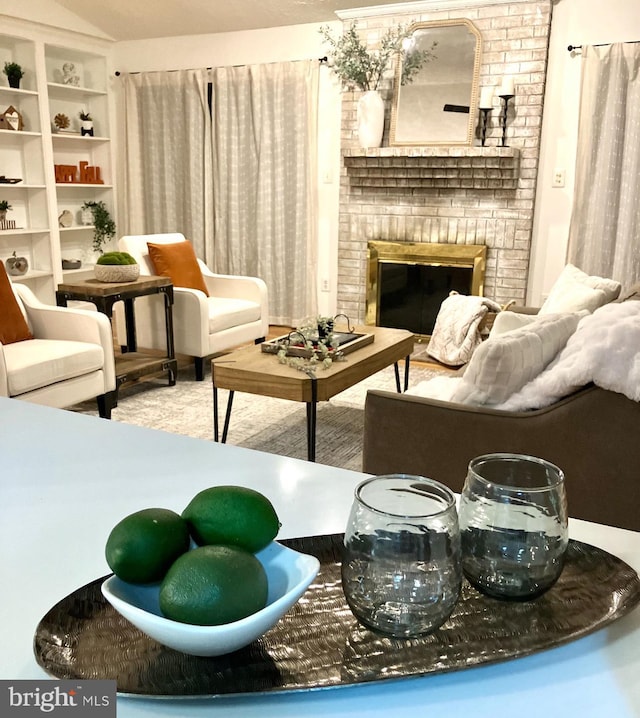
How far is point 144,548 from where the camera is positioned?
0.54 m

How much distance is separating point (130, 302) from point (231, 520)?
3.92 meters

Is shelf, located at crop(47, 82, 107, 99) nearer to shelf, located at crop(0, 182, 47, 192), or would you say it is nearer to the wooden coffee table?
shelf, located at crop(0, 182, 47, 192)

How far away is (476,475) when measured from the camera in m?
0.64

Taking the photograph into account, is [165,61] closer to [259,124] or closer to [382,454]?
[259,124]

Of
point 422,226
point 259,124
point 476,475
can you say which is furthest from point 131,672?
point 259,124

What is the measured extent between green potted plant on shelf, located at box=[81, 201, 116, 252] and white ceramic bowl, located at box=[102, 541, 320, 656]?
6.44m

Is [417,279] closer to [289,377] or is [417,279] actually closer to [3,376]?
[289,377]

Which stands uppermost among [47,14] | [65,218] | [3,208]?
[47,14]

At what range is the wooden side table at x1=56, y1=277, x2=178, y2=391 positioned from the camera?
11.9ft

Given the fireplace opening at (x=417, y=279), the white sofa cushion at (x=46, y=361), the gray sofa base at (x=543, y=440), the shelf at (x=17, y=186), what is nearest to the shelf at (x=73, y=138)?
the shelf at (x=17, y=186)

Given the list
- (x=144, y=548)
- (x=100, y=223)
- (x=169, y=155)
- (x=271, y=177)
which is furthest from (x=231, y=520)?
(x=100, y=223)

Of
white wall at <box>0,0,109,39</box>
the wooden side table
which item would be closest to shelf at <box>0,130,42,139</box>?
white wall at <box>0,0,109,39</box>

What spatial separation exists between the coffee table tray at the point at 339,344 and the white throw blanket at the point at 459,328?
1229 millimetres

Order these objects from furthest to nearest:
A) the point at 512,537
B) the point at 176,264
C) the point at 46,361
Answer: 1. the point at 176,264
2. the point at 46,361
3. the point at 512,537
